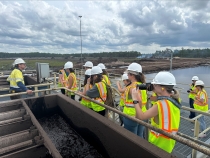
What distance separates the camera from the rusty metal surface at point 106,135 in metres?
2.10

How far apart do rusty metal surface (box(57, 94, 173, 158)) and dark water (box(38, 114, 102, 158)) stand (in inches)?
5.2

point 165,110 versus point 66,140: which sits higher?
point 165,110

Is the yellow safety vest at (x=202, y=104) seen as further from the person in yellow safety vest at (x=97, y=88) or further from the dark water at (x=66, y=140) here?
the dark water at (x=66, y=140)

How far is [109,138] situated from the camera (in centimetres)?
273

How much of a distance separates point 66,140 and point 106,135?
4.35ft

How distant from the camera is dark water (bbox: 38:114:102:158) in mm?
3237

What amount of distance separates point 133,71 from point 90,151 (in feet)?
6.02

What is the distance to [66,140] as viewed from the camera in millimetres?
3680

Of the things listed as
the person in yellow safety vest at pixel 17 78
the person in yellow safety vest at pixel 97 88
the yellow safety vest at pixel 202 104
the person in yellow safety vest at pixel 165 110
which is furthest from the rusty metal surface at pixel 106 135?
the yellow safety vest at pixel 202 104

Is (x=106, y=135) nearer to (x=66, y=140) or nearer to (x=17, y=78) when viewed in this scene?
(x=66, y=140)

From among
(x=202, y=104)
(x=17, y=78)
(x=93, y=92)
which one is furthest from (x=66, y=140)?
(x=202, y=104)

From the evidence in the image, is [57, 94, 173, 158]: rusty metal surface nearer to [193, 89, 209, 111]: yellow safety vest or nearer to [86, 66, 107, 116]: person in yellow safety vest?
[86, 66, 107, 116]: person in yellow safety vest

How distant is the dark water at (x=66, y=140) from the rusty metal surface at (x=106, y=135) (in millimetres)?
132

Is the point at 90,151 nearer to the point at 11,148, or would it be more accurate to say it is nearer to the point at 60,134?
the point at 60,134
